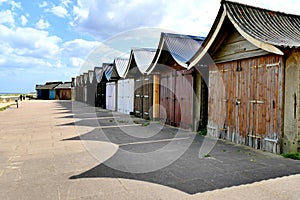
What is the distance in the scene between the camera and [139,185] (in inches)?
157

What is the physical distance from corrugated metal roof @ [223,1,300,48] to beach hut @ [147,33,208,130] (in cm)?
257

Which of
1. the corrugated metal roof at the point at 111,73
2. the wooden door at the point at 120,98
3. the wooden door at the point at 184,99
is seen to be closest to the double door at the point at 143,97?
the wooden door at the point at 120,98

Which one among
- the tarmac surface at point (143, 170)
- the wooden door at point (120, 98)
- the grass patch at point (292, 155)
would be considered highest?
the wooden door at point (120, 98)

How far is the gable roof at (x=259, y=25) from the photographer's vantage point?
6.04m

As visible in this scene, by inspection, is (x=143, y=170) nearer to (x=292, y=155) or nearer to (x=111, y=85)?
(x=292, y=155)

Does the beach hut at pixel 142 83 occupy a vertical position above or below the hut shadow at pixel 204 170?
above

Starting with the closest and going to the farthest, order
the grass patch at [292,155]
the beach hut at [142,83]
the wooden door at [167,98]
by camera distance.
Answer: the grass patch at [292,155] → the wooden door at [167,98] → the beach hut at [142,83]

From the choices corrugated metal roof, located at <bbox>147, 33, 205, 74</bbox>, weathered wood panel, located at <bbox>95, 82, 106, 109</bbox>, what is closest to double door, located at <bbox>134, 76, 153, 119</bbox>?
corrugated metal roof, located at <bbox>147, 33, 205, 74</bbox>

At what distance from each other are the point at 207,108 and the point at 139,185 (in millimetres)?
5835

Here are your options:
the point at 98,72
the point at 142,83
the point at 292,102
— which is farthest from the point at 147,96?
the point at 98,72

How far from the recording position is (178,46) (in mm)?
10852

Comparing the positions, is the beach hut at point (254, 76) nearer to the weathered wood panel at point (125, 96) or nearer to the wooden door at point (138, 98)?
the wooden door at point (138, 98)

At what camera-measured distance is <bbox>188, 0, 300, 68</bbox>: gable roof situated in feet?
19.8

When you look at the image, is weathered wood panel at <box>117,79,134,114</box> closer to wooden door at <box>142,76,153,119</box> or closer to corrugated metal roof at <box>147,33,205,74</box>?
wooden door at <box>142,76,153,119</box>
